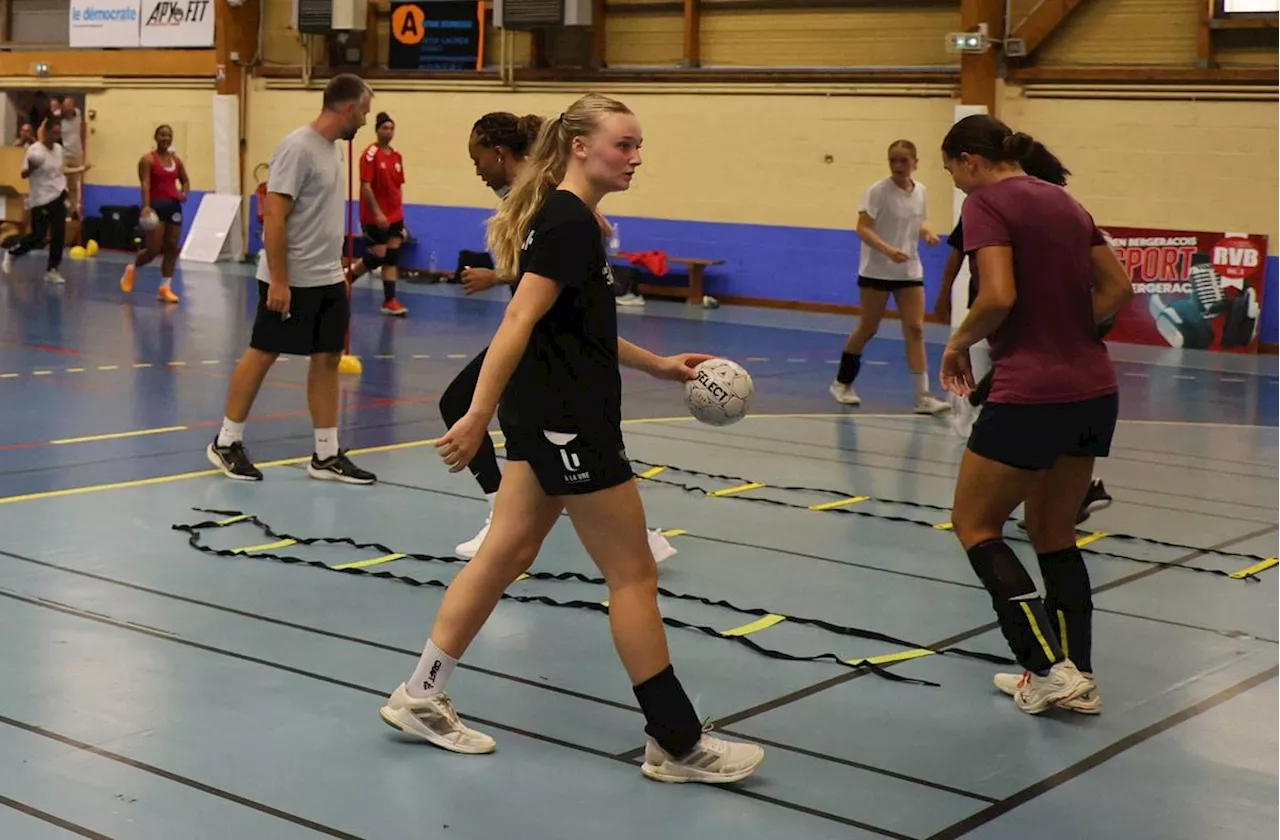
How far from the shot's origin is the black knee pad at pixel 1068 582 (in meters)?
5.33

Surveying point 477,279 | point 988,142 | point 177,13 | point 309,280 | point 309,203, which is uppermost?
point 177,13

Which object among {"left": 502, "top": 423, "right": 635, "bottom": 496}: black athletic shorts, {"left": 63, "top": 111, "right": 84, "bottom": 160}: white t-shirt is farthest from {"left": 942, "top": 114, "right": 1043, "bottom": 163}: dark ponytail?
{"left": 63, "top": 111, "right": 84, "bottom": 160}: white t-shirt

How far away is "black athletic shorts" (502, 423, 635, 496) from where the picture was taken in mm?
4289

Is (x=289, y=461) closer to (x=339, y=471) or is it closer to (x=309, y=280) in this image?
(x=339, y=471)

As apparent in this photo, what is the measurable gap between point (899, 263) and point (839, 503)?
3.77 metres

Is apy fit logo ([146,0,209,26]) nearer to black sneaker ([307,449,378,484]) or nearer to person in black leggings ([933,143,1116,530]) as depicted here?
black sneaker ([307,449,378,484])

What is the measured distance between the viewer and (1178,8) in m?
17.0

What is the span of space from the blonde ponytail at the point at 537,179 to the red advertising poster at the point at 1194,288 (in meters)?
13.4

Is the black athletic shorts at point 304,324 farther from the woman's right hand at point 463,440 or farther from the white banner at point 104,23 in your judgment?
the white banner at point 104,23

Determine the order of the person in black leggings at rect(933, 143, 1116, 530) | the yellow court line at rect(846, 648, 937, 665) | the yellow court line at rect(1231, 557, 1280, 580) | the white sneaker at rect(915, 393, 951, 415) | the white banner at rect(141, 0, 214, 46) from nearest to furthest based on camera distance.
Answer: the yellow court line at rect(846, 648, 937, 665) → the person in black leggings at rect(933, 143, 1116, 530) → the yellow court line at rect(1231, 557, 1280, 580) → the white sneaker at rect(915, 393, 951, 415) → the white banner at rect(141, 0, 214, 46)

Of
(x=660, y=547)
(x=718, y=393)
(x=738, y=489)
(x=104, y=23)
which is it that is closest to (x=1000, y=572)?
(x=718, y=393)

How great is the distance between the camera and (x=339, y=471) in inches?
344

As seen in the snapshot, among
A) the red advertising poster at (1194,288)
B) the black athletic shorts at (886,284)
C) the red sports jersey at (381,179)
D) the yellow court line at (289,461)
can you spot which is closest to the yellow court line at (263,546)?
the yellow court line at (289,461)

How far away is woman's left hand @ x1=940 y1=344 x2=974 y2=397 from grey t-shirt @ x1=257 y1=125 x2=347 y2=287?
4180 mm
